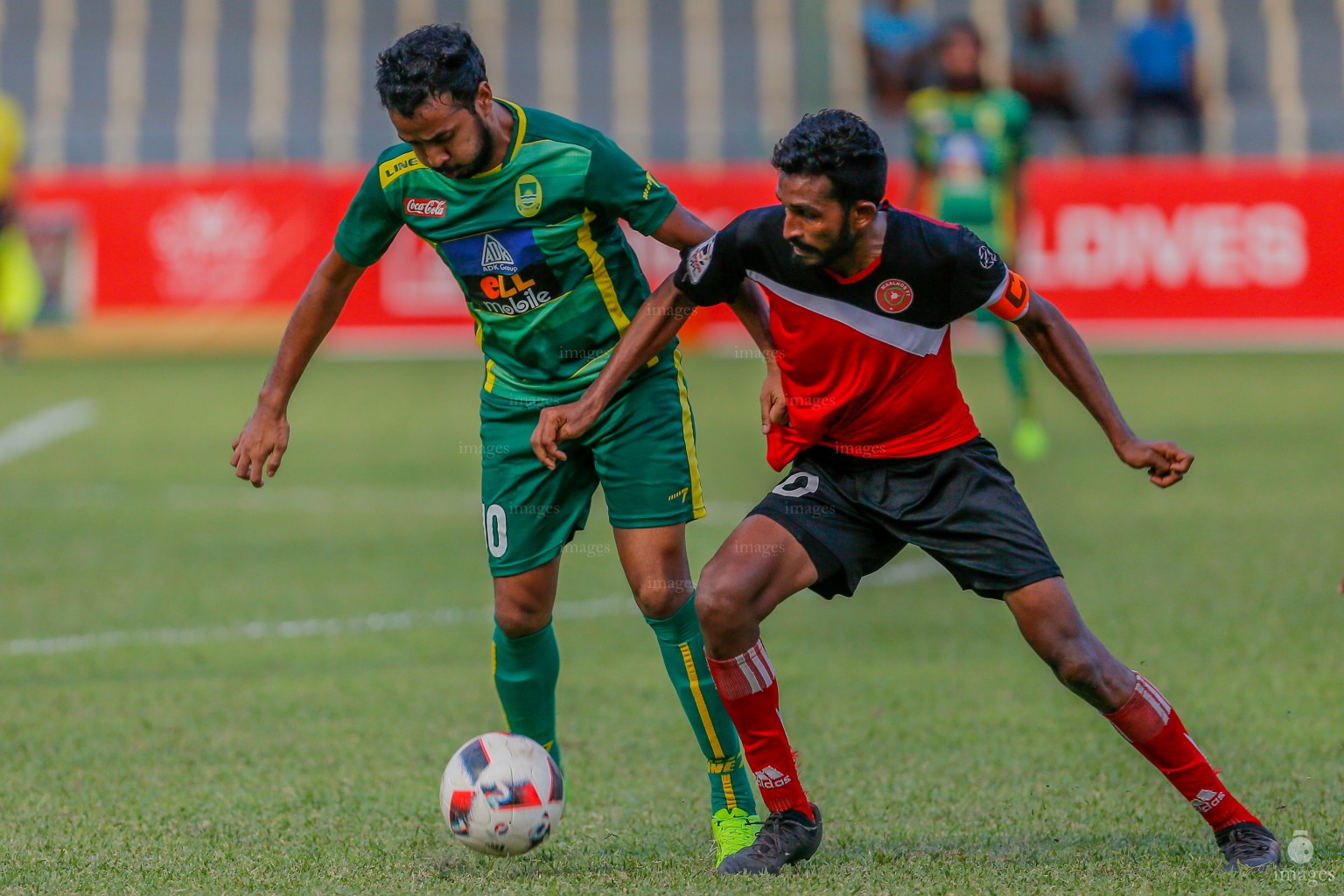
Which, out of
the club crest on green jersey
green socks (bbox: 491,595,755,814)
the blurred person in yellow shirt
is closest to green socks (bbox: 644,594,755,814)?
green socks (bbox: 491,595,755,814)

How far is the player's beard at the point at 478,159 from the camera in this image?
441 centimetres

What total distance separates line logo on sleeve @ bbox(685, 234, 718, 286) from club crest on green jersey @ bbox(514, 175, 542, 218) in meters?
0.43

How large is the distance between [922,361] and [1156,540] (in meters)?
4.88

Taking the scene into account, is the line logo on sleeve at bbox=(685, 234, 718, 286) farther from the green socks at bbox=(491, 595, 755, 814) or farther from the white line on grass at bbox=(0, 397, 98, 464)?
the white line on grass at bbox=(0, 397, 98, 464)

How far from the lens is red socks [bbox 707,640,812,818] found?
4.33 m

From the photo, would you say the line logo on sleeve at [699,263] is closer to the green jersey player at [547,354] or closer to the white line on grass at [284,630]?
the green jersey player at [547,354]

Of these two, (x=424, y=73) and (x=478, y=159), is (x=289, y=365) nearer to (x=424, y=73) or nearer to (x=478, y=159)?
(x=478, y=159)

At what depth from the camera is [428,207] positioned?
4547 millimetres

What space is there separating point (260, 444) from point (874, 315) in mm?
1618

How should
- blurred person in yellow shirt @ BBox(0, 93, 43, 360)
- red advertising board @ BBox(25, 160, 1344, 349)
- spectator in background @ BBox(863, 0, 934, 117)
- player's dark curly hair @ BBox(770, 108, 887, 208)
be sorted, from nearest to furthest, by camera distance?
player's dark curly hair @ BBox(770, 108, 887, 208) → blurred person in yellow shirt @ BBox(0, 93, 43, 360) → red advertising board @ BBox(25, 160, 1344, 349) → spectator in background @ BBox(863, 0, 934, 117)

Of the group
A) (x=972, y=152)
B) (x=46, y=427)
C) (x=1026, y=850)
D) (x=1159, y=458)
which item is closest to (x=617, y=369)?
(x=1159, y=458)

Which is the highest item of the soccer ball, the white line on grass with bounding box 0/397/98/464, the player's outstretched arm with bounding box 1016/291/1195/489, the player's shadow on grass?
the player's outstretched arm with bounding box 1016/291/1195/489

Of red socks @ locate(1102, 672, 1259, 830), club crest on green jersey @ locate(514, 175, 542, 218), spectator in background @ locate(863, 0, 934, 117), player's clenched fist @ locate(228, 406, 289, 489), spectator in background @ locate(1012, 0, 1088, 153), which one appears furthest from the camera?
spectator in background @ locate(1012, 0, 1088, 153)

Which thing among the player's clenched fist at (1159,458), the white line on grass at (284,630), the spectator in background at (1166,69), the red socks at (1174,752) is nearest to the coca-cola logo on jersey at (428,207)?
the player's clenched fist at (1159,458)
